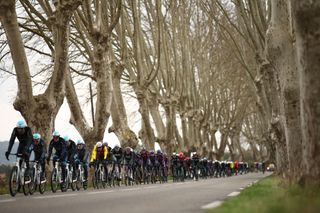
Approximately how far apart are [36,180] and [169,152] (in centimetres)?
2183

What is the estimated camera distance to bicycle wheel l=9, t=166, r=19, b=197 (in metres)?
12.6

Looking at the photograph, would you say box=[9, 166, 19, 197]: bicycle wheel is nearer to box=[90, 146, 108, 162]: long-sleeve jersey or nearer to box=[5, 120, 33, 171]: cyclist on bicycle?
box=[5, 120, 33, 171]: cyclist on bicycle

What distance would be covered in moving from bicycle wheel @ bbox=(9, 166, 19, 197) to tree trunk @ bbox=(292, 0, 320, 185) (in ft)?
21.4

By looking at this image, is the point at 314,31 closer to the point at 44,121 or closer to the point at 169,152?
the point at 44,121

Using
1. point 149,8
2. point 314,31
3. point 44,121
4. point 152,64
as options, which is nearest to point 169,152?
point 152,64

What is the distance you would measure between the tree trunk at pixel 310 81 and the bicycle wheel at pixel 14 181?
21.4 ft

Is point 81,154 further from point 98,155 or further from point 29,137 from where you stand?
point 29,137

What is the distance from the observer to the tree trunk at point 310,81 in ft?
28.0

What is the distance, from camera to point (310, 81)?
8680mm

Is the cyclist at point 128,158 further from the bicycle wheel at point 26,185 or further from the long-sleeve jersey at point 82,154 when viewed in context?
the bicycle wheel at point 26,185

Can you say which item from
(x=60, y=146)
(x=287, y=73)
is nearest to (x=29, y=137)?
(x=60, y=146)

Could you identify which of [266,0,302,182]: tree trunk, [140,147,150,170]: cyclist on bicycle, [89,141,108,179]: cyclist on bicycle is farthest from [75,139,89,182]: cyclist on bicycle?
[140,147,150,170]: cyclist on bicycle

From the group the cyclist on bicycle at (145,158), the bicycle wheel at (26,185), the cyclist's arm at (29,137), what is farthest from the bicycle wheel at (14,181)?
the cyclist on bicycle at (145,158)

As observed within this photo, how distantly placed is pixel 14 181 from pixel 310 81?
7054 millimetres
